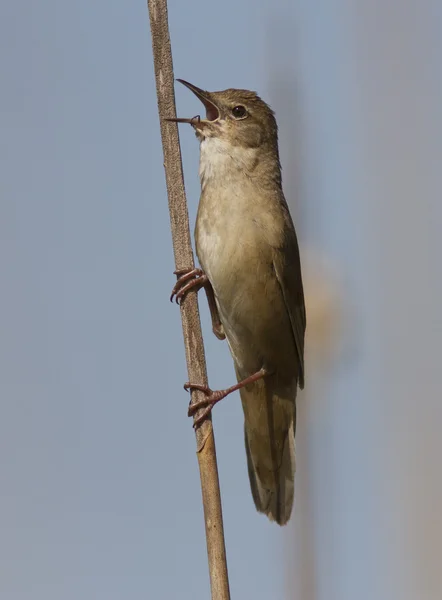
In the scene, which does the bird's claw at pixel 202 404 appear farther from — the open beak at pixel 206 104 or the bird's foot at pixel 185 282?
the open beak at pixel 206 104

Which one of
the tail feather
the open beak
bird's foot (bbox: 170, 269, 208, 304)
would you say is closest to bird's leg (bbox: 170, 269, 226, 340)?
bird's foot (bbox: 170, 269, 208, 304)

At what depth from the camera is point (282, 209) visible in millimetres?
3557

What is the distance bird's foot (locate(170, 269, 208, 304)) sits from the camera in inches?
111

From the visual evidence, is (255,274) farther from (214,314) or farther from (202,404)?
(202,404)

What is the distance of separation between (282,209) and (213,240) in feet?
1.29

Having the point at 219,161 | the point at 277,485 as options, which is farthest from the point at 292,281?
the point at 277,485

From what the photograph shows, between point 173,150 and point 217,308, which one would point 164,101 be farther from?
point 217,308

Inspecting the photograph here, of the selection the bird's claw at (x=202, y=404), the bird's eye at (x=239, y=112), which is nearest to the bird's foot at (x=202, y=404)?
the bird's claw at (x=202, y=404)

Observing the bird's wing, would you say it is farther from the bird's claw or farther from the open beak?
the bird's claw

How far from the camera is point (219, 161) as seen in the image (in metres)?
3.42

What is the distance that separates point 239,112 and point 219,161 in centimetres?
33

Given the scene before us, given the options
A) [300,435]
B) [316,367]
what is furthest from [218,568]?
[316,367]

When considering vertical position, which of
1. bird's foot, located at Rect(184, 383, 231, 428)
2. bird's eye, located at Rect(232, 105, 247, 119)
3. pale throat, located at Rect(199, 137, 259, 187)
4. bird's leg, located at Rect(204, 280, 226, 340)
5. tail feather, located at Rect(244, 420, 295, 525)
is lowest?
tail feather, located at Rect(244, 420, 295, 525)

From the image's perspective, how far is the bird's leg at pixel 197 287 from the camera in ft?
9.37
